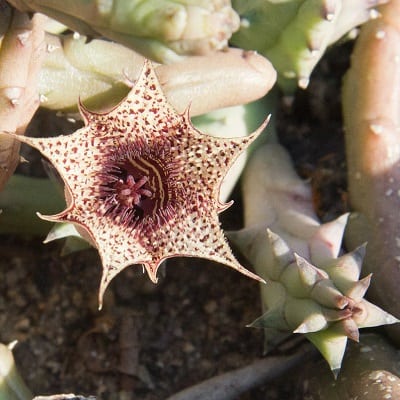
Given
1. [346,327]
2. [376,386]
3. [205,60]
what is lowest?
[376,386]

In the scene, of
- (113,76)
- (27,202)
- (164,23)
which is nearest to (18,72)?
(113,76)

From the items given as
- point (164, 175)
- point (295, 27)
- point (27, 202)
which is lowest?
point (27, 202)

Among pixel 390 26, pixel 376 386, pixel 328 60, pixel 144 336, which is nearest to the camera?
pixel 376 386

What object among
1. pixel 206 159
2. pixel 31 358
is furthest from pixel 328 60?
pixel 31 358

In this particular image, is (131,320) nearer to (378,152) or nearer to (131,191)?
(131,191)

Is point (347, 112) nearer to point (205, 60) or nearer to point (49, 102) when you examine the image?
→ point (205, 60)

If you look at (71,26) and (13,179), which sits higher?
(71,26)

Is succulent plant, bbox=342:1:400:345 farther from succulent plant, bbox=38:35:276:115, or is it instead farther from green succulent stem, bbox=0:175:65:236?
green succulent stem, bbox=0:175:65:236
